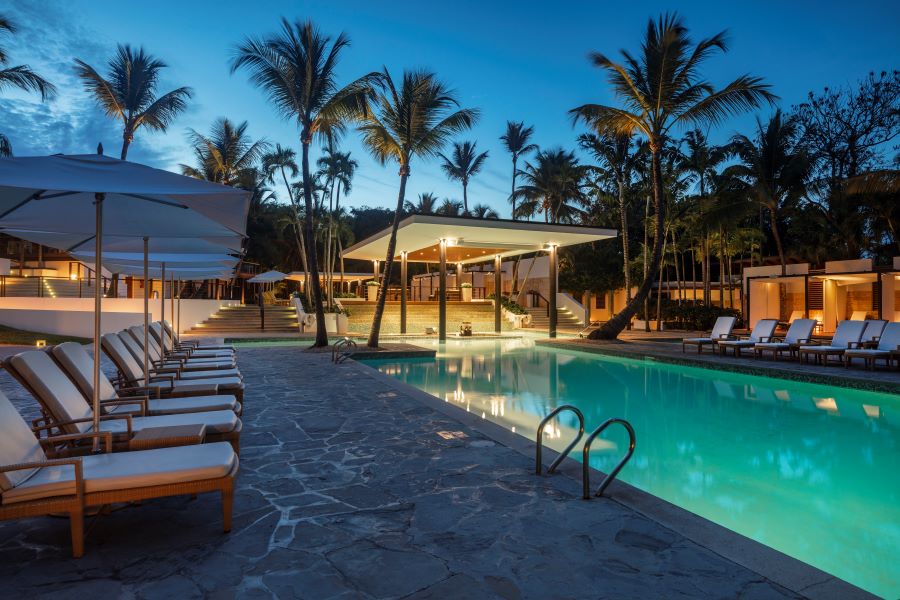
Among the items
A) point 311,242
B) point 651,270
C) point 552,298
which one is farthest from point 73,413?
point 552,298

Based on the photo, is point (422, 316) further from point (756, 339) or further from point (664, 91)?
point (756, 339)

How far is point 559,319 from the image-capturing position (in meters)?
26.5

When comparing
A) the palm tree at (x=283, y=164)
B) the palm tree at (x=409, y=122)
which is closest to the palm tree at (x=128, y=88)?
the palm tree at (x=409, y=122)

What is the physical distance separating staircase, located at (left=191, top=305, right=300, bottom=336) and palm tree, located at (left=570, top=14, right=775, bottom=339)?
13918 mm

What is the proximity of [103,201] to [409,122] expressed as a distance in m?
11.2

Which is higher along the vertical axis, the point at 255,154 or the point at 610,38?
the point at 610,38

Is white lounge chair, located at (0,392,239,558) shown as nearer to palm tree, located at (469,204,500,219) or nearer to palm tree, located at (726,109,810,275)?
palm tree, located at (726,109,810,275)

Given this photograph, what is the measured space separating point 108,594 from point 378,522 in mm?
1346

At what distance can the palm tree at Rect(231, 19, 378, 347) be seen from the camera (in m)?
13.3

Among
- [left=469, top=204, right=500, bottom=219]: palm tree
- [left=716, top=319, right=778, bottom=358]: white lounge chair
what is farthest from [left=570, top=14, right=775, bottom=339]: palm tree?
[left=469, top=204, right=500, bottom=219]: palm tree

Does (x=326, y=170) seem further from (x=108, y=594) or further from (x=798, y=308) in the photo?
(x=108, y=594)

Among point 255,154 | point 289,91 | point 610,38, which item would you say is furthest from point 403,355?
point 610,38

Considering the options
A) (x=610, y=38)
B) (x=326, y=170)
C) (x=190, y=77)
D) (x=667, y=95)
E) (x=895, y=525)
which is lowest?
(x=895, y=525)

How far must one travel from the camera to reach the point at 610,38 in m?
41.3
